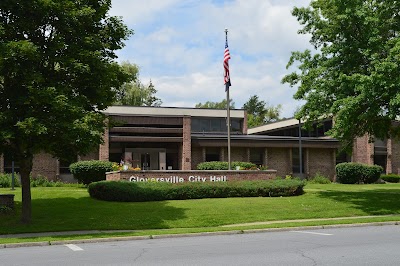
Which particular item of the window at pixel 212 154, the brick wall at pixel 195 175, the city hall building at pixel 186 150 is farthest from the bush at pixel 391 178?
the brick wall at pixel 195 175

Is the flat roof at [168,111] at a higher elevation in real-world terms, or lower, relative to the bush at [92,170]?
higher

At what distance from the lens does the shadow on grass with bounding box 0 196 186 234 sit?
18.4 meters

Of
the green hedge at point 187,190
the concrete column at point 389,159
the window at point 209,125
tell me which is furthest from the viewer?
the window at point 209,125

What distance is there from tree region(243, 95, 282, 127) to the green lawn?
66.5 m

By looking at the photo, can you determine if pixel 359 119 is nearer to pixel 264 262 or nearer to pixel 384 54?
pixel 384 54

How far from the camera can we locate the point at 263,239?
14758 millimetres

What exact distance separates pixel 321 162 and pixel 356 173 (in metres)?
5.24

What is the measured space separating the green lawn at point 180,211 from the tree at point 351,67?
368cm

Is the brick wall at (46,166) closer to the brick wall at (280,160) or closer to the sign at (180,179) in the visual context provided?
the sign at (180,179)

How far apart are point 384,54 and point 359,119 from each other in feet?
11.1

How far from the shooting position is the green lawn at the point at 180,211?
18688 mm

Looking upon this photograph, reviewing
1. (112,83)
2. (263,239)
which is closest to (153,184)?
(112,83)

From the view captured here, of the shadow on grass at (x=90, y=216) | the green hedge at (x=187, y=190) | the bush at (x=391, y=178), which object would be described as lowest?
the shadow on grass at (x=90, y=216)

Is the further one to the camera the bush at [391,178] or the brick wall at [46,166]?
the bush at [391,178]
